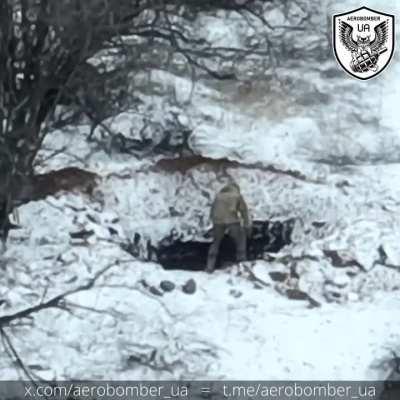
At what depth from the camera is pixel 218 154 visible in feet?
26.3

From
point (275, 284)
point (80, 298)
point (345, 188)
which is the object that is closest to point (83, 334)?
point (80, 298)

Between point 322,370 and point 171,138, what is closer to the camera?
point 322,370

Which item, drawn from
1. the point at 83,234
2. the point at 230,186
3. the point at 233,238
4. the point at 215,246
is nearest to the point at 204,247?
the point at 215,246

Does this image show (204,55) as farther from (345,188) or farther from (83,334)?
(83,334)

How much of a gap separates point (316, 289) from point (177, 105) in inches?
58.9

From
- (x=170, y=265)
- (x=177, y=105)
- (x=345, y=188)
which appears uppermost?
(x=177, y=105)

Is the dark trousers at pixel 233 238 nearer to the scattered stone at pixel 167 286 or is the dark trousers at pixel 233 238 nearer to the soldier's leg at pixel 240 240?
the soldier's leg at pixel 240 240

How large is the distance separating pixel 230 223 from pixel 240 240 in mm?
126

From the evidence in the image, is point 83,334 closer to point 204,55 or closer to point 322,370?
point 322,370

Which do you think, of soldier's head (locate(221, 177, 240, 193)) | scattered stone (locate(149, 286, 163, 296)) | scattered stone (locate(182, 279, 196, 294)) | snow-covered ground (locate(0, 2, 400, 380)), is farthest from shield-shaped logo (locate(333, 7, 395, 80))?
scattered stone (locate(149, 286, 163, 296))

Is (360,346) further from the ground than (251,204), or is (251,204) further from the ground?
(251,204)

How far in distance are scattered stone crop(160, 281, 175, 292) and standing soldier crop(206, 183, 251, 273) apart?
26 centimetres

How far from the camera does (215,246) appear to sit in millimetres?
7805

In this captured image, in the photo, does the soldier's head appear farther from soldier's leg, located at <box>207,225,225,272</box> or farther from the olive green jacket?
soldier's leg, located at <box>207,225,225,272</box>
